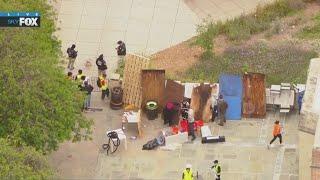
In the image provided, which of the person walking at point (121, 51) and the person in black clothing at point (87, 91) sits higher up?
the person walking at point (121, 51)

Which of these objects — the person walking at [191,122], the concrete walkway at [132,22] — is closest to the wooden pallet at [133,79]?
the concrete walkway at [132,22]

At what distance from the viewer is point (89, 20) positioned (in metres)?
35.2

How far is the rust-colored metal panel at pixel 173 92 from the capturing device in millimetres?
29984

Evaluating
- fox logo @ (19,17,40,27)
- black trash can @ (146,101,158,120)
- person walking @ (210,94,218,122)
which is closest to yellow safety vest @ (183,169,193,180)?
person walking @ (210,94,218,122)

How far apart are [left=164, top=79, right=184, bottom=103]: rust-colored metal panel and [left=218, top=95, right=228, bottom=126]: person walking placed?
144 cm

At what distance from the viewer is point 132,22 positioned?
1384 inches

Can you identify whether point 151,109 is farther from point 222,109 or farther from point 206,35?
point 206,35

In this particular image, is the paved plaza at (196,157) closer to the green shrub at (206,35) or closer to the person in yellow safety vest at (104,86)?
the person in yellow safety vest at (104,86)

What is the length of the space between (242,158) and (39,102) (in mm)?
7504

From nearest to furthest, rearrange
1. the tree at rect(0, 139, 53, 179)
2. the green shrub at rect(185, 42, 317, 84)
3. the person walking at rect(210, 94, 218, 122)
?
the tree at rect(0, 139, 53, 179) < the person walking at rect(210, 94, 218, 122) < the green shrub at rect(185, 42, 317, 84)

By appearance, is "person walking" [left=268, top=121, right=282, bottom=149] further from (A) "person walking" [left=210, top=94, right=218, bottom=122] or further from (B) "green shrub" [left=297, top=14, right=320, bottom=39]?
(B) "green shrub" [left=297, top=14, right=320, bottom=39]

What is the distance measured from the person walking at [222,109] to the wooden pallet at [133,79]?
9.45 ft

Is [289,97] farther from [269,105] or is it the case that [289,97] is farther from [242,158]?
[242,158]

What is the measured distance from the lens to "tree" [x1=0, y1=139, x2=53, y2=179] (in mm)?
21500
